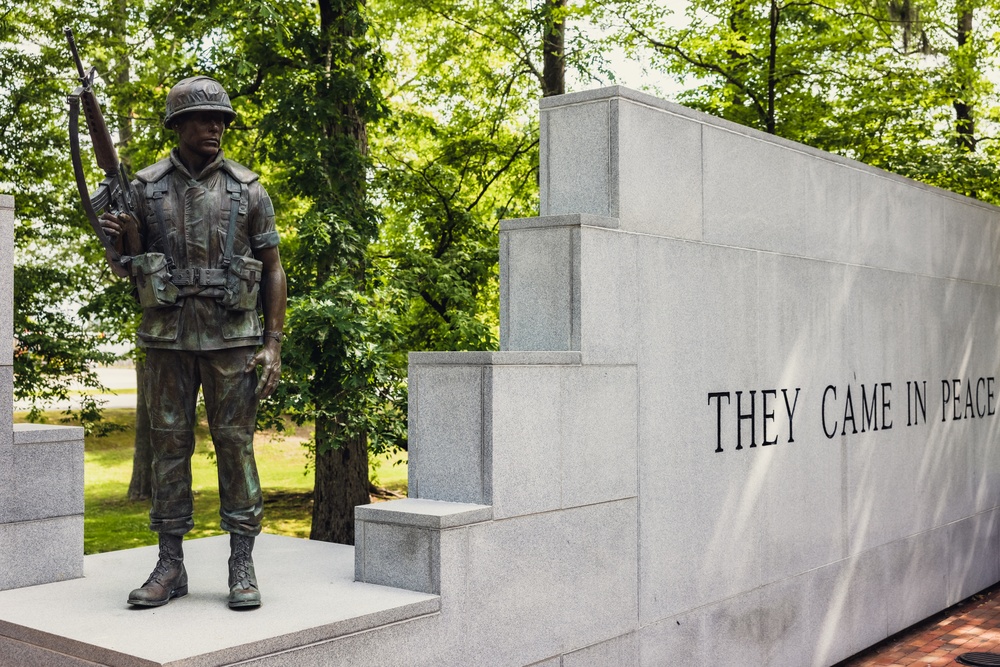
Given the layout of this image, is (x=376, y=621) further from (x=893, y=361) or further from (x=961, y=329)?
(x=961, y=329)

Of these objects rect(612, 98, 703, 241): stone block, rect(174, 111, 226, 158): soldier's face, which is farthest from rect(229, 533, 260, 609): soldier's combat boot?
rect(612, 98, 703, 241): stone block

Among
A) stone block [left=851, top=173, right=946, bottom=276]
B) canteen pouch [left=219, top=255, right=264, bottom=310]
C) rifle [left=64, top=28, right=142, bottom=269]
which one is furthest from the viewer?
stone block [left=851, top=173, right=946, bottom=276]

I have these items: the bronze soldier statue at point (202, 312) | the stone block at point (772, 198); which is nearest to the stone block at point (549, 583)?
the bronze soldier statue at point (202, 312)

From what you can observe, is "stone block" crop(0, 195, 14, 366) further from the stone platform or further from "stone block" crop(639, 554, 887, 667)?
"stone block" crop(639, 554, 887, 667)

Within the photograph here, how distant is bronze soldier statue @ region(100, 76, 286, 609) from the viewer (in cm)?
460

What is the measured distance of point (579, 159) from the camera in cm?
612

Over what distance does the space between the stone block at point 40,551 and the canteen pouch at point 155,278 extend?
158 centimetres

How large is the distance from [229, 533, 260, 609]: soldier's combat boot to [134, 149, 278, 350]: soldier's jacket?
0.91 meters

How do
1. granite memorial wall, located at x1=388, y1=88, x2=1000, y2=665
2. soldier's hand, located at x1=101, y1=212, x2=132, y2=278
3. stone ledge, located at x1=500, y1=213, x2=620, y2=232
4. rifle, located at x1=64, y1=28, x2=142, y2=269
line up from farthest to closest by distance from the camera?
stone ledge, located at x1=500, y1=213, x2=620, y2=232, granite memorial wall, located at x1=388, y1=88, x2=1000, y2=665, soldier's hand, located at x1=101, y1=212, x2=132, y2=278, rifle, located at x1=64, y1=28, x2=142, y2=269

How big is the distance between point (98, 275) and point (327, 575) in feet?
44.7

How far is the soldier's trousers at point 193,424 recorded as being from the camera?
4.73 m

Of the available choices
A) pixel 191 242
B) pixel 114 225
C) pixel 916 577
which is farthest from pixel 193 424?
pixel 916 577

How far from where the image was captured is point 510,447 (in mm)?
5199

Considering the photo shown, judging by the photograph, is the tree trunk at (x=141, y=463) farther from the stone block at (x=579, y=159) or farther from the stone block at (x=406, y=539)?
the stone block at (x=406, y=539)
